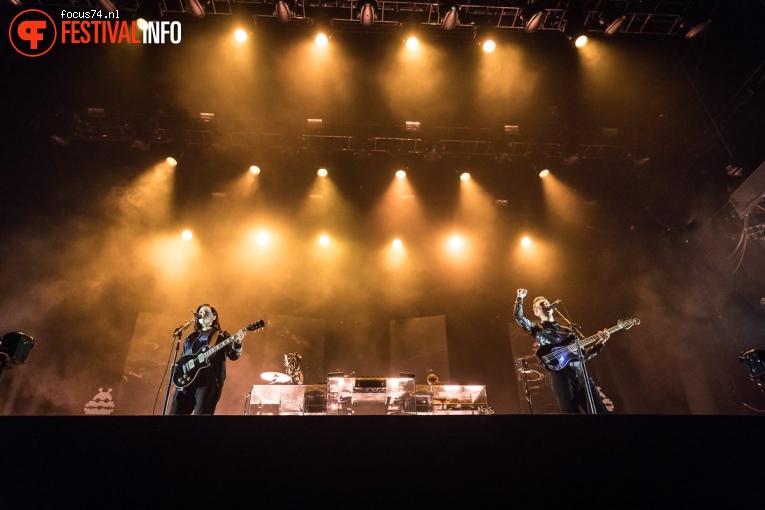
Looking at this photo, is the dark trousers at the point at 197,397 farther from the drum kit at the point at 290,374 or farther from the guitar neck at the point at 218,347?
the drum kit at the point at 290,374

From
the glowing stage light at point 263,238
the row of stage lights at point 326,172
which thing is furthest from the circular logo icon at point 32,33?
the glowing stage light at point 263,238

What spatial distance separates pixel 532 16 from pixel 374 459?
6.39 meters

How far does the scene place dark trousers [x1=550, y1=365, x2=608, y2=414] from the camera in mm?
4777

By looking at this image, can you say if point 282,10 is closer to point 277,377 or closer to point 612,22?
point 612,22

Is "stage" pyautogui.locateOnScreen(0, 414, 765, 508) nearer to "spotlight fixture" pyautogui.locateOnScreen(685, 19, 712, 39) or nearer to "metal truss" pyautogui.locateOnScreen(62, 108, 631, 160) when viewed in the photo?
"spotlight fixture" pyautogui.locateOnScreen(685, 19, 712, 39)

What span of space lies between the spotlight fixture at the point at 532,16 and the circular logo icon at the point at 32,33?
7006 mm

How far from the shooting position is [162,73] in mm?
7180

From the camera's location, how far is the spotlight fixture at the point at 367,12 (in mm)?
5988

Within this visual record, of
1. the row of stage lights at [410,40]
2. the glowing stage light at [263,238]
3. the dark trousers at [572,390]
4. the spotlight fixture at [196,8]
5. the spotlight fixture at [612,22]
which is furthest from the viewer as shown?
the glowing stage light at [263,238]

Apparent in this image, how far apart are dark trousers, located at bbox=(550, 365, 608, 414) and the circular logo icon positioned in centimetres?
863

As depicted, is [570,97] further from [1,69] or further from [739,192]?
[1,69]

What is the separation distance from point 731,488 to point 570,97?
699cm

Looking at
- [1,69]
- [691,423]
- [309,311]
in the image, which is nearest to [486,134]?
[309,311]

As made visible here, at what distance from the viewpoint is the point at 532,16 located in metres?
6.17
